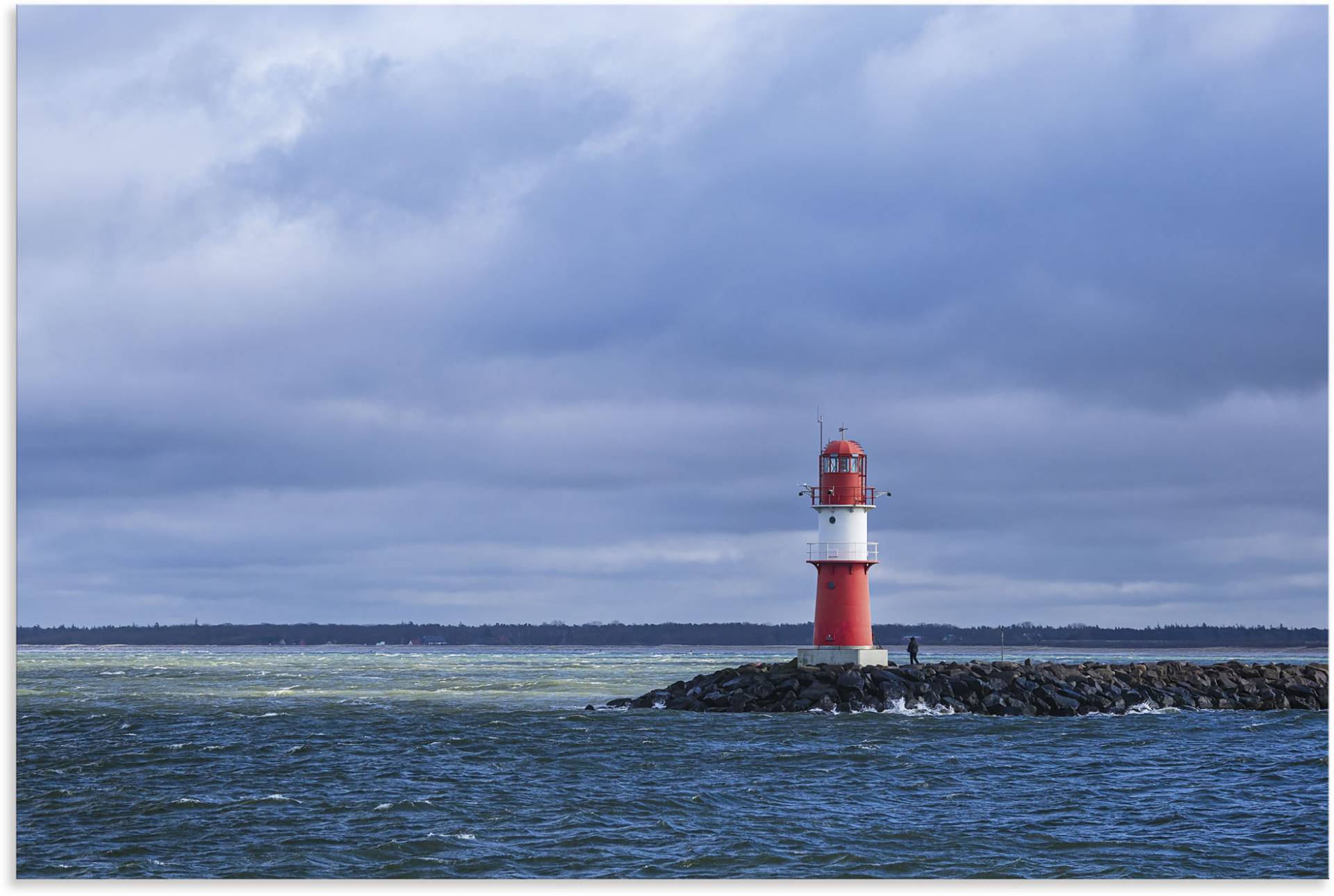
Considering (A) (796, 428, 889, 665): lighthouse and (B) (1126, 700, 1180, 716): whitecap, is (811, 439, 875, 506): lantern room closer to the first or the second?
(A) (796, 428, 889, 665): lighthouse

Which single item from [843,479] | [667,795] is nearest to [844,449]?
[843,479]

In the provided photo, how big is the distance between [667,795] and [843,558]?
14.9 m

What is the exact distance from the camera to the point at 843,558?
36.8 metres

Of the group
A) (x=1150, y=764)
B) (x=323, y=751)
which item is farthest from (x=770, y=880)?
(x=323, y=751)

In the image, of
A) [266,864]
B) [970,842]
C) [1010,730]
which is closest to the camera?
[266,864]

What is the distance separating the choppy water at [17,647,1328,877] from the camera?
18094 mm

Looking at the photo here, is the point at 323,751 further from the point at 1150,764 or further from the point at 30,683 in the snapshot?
the point at 30,683

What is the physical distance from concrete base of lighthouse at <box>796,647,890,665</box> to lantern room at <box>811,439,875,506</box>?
3630mm

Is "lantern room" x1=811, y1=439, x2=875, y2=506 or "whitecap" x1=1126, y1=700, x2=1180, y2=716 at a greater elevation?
"lantern room" x1=811, y1=439, x2=875, y2=506

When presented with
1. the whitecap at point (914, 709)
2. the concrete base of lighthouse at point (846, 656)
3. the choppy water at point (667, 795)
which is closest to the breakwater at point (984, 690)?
the whitecap at point (914, 709)

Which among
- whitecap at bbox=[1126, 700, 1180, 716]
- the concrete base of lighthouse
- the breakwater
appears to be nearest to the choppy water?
whitecap at bbox=[1126, 700, 1180, 716]

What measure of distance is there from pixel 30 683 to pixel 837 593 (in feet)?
121

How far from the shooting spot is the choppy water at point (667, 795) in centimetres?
1809

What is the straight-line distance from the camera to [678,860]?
18.0 metres
